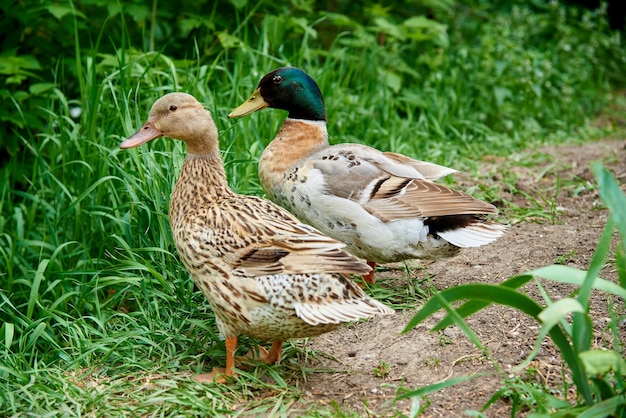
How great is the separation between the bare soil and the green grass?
128 mm

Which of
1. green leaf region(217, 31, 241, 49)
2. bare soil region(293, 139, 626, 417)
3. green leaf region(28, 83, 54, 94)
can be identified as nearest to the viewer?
bare soil region(293, 139, 626, 417)

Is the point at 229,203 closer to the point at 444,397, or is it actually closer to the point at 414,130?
the point at 444,397

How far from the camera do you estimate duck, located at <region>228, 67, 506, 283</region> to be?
458 cm

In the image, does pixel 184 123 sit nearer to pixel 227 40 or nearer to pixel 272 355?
pixel 272 355

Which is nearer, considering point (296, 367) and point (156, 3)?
point (296, 367)

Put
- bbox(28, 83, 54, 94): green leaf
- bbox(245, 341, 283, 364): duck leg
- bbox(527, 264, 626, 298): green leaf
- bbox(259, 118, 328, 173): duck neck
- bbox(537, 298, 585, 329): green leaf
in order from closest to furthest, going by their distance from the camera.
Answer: bbox(537, 298, 585, 329): green leaf
bbox(527, 264, 626, 298): green leaf
bbox(245, 341, 283, 364): duck leg
bbox(259, 118, 328, 173): duck neck
bbox(28, 83, 54, 94): green leaf

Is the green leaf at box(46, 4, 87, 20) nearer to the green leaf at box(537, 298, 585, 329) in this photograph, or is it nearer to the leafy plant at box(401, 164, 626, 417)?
the leafy plant at box(401, 164, 626, 417)

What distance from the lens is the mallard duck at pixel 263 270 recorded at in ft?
11.8

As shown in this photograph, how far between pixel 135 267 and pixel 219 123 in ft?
5.05

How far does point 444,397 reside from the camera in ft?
11.5

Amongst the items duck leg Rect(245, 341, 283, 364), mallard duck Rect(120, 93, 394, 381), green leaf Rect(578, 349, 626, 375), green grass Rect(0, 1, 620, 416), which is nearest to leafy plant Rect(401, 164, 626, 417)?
green leaf Rect(578, 349, 626, 375)

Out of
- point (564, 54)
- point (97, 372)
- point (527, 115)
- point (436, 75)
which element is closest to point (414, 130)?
point (436, 75)

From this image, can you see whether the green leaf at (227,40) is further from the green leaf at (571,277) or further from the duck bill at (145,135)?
the green leaf at (571,277)

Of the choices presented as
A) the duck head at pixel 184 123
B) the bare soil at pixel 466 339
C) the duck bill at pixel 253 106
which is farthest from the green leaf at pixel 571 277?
the duck bill at pixel 253 106
